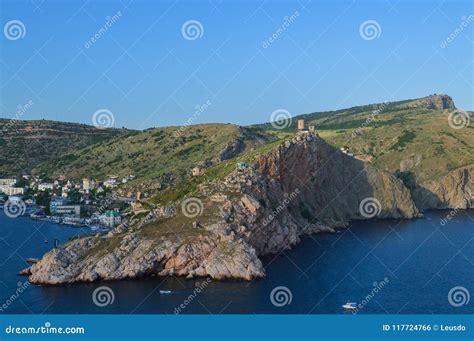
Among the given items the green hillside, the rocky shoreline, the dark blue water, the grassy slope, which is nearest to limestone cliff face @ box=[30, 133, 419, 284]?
the rocky shoreline

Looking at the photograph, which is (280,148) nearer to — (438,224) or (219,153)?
(438,224)

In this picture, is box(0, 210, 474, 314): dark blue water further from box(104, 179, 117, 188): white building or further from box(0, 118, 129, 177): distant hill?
box(0, 118, 129, 177): distant hill

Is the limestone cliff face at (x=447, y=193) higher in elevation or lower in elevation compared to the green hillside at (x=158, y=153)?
lower

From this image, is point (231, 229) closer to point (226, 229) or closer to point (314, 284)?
point (226, 229)

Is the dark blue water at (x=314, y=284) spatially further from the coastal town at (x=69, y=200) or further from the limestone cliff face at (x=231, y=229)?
the coastal town at (x=69, y=200)

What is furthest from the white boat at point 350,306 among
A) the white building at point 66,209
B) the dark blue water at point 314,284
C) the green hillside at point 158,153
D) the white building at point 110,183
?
the white building at point 110,183

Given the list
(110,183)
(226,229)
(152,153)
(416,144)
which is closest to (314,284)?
(226,229)
